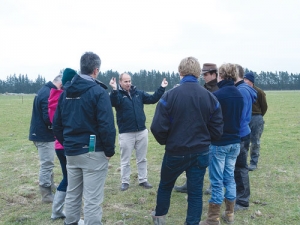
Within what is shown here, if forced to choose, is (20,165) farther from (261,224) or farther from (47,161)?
(261,224)

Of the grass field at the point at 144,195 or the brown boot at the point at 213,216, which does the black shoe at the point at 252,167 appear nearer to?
the grass field at the point at 144,195

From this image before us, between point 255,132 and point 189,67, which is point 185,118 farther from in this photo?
point 255,132

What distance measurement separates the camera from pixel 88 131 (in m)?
4.09

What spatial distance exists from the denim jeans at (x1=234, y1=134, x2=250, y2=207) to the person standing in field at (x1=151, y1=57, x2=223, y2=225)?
119cm

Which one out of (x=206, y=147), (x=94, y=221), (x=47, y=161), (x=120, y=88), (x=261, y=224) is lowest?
(x=261, y=224)

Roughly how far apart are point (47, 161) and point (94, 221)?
2.15 meters

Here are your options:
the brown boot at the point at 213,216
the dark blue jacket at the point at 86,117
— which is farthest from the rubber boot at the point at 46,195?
the brown boot at the point at 213,216

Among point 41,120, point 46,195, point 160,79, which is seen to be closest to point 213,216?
point 46,195

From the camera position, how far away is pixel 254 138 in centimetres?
838

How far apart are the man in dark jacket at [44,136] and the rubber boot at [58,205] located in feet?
2.87

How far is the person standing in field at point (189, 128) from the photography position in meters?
4.25

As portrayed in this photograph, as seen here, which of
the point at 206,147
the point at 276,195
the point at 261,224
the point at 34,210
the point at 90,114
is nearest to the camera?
the point at 90,114

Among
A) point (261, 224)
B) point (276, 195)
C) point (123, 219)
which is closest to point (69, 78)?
point (123, 219)

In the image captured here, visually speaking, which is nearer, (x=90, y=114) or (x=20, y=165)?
(x=90, y=114)
